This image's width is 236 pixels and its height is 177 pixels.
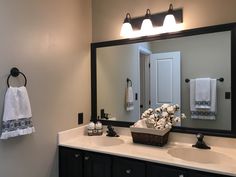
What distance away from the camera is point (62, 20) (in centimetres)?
207

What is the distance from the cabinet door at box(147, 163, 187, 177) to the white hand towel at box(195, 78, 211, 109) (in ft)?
2.41

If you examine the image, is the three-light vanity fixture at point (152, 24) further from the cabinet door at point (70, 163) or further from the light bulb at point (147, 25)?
the cabinet door at point (70, 163)

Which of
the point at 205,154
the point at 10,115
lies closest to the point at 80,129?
the point at 10,115

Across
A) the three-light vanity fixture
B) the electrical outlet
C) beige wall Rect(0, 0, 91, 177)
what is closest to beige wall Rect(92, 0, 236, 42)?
the three-light vanity fixture

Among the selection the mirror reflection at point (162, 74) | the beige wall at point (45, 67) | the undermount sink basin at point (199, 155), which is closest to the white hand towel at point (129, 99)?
the mirror reflection at point (162, 74)

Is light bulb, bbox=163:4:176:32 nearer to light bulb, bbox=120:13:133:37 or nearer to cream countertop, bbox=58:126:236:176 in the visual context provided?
light bulb, bbox=120:13:133:37

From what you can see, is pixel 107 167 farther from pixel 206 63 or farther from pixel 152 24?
pixel 152 24

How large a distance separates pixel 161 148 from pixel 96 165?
60cm

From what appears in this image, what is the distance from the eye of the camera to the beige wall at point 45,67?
1596 millimetres

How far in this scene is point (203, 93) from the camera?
1946 mm

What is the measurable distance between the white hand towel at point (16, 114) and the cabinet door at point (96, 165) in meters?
0.56

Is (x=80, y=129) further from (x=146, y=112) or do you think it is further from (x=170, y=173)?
(x=170, y=173)

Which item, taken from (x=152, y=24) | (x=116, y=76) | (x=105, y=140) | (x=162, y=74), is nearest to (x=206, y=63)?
(x=162, y=74)

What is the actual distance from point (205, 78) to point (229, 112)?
0.36m
